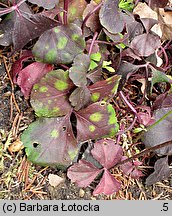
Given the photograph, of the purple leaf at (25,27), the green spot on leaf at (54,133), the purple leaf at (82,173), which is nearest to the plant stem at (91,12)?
the purple leaf at (25,27)

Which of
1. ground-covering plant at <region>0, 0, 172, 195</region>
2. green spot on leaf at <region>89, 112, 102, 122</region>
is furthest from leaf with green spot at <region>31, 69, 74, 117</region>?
green spot on leaf at <region>89, 112, 102, 122</region>

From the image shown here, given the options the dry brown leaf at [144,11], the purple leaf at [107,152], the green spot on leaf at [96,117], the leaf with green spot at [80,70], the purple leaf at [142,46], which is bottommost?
the purple leaf at [107,152]

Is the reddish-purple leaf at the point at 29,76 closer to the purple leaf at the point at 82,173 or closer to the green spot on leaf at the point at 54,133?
the green spot on leaf at the point at 54,133

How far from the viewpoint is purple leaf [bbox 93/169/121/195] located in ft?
4.97

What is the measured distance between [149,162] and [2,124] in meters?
0.59

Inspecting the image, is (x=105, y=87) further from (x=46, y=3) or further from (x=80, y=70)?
(x=46, y=3)

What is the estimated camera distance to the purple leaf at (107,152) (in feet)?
5.04

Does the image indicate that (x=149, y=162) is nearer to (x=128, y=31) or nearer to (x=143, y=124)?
(x=143, y=124)

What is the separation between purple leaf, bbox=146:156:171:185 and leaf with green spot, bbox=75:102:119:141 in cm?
25

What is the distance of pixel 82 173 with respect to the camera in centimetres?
151

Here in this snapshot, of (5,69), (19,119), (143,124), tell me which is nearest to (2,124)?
(19,119)

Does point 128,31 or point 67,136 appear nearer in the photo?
point 67,136

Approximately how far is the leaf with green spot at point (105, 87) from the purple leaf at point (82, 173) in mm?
238

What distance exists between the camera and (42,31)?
4.66 ft
